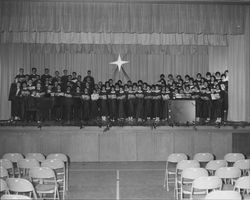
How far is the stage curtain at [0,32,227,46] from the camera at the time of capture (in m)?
14.5

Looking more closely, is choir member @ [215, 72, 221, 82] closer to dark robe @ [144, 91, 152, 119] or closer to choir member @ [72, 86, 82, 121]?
dark robe @ [144, 91, 152, 119]

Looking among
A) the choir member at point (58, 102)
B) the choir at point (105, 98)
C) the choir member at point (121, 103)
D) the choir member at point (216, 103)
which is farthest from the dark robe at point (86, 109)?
the choir member at point (216, 103)

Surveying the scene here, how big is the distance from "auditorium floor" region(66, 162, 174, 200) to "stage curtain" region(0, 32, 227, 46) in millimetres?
5656

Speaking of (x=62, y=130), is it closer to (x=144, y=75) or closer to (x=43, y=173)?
(x=43, y=173)

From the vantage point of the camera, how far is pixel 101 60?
18234 millimetres

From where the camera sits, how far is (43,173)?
6574 millimetres

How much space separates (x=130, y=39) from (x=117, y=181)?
8.10 metres

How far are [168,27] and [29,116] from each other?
5.94m

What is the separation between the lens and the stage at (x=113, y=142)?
38.4 feet

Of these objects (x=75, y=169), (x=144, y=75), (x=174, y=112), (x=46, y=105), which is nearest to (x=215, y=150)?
(x=174, y=112)

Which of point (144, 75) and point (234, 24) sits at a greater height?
point (234, 24)

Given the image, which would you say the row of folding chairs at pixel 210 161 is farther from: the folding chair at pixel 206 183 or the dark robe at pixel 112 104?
the dark robe at pixel 112 104

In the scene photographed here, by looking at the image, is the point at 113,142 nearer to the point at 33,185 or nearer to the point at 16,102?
the point at 16,102

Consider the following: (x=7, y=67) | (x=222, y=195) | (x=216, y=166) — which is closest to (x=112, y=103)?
(x=7, y=67)
